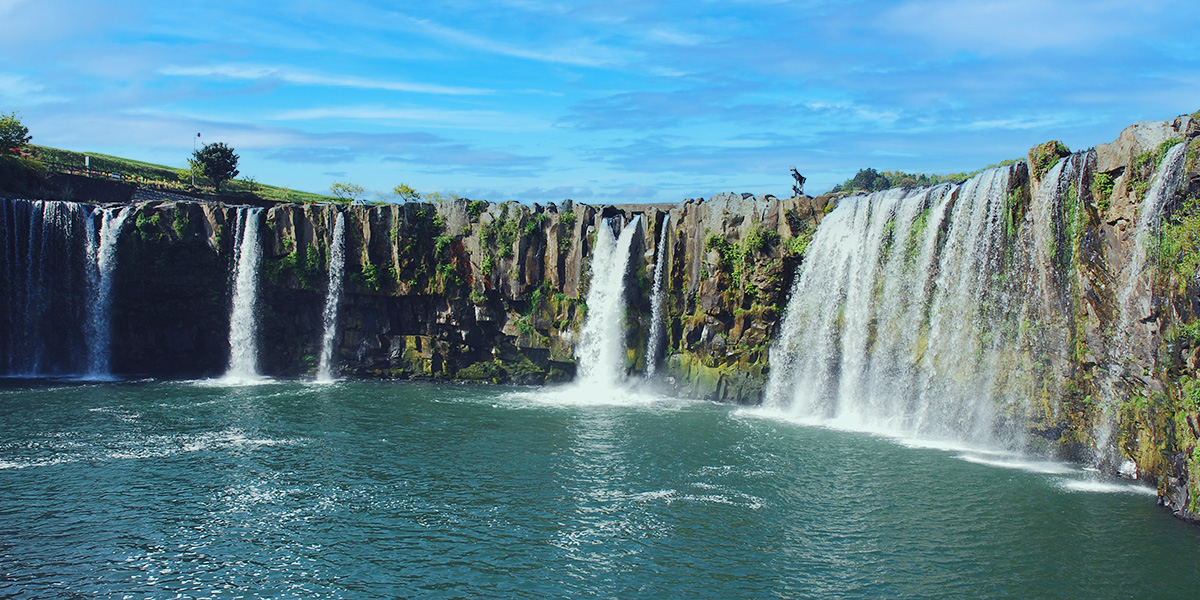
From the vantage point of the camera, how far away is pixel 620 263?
47.4m

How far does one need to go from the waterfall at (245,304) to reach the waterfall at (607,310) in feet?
64.2

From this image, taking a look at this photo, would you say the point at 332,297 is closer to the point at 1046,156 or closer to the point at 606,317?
the point at 606,317

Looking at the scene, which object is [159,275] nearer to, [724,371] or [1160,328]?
[724,371]

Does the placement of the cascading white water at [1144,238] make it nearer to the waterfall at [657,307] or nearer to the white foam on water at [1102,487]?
the white foam on water at [1102,487]

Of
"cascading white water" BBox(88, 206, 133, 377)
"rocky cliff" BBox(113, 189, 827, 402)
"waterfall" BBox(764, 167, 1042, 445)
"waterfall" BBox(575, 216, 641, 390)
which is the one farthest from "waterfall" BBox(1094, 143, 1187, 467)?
"cascading white water" BBox(88, 206, 133, 377)

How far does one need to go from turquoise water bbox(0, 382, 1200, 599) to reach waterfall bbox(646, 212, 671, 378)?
9918mm

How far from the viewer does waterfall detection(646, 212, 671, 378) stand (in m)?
46.7

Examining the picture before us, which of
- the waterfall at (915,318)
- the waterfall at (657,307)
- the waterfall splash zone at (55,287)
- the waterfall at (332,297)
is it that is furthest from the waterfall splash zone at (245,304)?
the waterfall at (915,318)

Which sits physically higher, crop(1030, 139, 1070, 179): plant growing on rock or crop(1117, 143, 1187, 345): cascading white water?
crop(1030, 139, 1070, 179): plant growing on rock

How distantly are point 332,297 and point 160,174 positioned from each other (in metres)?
44.6

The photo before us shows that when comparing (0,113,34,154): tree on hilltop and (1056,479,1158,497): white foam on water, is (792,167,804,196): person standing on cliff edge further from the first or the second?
(0,113,34,154): tree on hilltop

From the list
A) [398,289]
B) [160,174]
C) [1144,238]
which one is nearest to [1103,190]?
[1144,238]

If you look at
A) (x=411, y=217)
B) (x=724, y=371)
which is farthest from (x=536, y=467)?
(x=411, y=217)

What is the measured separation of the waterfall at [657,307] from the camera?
4666 cm
